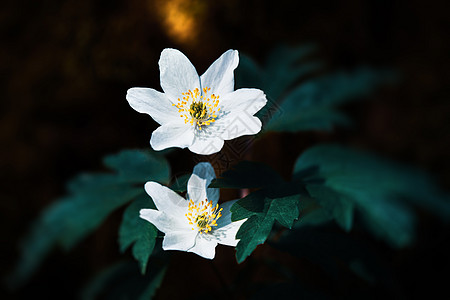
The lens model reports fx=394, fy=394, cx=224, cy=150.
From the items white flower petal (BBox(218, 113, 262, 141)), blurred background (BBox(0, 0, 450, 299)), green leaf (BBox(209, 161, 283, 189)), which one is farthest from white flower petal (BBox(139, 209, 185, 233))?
blurred background (BBox(0, 0, 450, 299))

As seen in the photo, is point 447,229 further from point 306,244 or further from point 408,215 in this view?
point 306,244

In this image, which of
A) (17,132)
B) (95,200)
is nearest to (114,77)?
(17,132)

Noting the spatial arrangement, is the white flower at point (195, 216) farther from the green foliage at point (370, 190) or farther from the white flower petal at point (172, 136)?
the green foliage at point (370, 190)

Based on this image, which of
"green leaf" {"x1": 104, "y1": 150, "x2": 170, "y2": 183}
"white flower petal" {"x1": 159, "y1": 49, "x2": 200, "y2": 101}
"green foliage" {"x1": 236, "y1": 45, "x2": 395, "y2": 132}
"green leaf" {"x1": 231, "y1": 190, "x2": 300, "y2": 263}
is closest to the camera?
"green leaf" {"x1": 231, "y1": 190, "x2": 300, "y2": 263}

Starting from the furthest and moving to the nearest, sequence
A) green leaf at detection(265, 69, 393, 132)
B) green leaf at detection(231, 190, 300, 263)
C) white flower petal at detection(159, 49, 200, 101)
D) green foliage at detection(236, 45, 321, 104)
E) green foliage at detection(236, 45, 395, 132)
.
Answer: green foliage at detection(236, 45, 321, 104)
green leaf at detection(265, 69, 393, 132)
green foliage at detection(236, 45, 395, 132)
white flower petal at detection(159, 49, 200, 101)
green leaf at detection(231, 190, 300, 263)

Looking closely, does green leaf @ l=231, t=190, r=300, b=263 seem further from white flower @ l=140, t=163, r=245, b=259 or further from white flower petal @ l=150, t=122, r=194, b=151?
white flower petal @ l=150, t=122, r=194, b=151

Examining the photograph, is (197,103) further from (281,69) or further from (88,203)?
(281,69)
